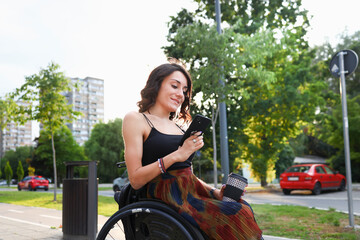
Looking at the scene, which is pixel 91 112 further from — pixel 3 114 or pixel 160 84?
pixel 160 84

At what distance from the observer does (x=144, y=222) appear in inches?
93.2

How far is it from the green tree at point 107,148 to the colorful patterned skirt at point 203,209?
43.0m

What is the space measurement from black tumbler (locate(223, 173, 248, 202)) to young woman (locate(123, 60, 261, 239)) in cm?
7

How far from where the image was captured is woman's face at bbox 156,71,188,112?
8.57 ft

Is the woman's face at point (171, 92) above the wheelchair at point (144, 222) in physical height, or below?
above

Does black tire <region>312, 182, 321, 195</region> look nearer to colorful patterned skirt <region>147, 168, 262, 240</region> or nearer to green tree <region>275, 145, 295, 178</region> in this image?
green tree <region>275, 145, 295, 178</region>

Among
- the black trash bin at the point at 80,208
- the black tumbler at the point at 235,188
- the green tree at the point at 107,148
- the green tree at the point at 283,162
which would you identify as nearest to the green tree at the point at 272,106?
the green tree at the point at 283,162

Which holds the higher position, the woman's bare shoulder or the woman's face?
the woman's face

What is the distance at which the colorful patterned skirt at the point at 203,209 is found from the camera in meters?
2.18

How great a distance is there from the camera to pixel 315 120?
2123cm

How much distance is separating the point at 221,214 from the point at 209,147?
665 inches

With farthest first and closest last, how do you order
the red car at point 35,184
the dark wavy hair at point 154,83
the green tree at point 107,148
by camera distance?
the green tree at point 107,148 → the red car at point 35,184 → the dark wavy hair at point 154,83

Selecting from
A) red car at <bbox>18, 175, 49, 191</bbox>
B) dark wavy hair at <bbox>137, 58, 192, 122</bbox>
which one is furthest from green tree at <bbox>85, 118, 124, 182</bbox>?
dark wavy hair at <bbox>137, 58, 192, 122</bbox>

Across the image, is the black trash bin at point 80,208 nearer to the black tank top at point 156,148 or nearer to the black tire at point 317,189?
the black tank top at point 156,148
